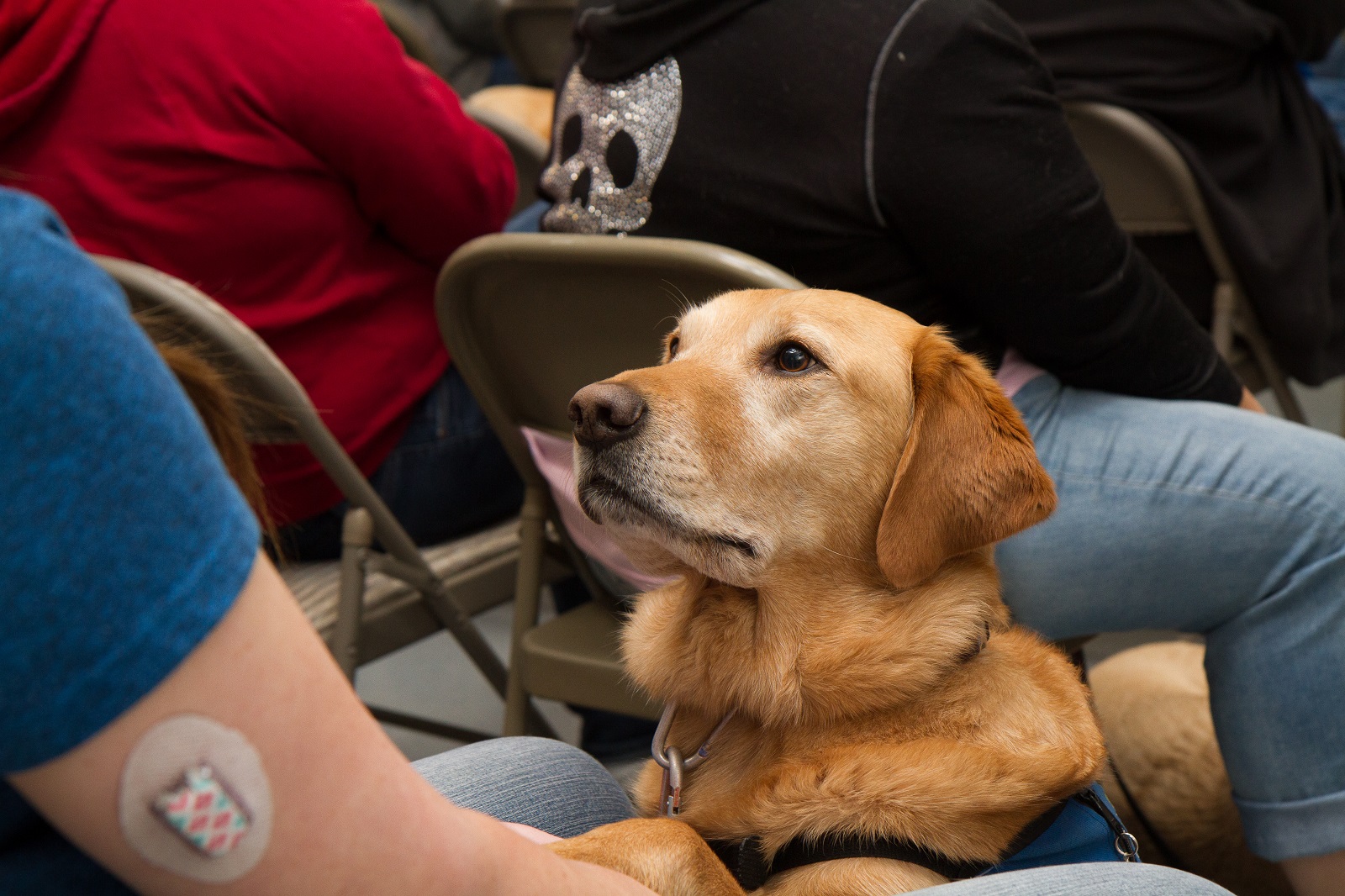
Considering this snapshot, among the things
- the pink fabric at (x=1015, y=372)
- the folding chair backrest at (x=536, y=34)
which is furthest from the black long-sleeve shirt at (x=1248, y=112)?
the folding chair backrest at (x=536, y=34)

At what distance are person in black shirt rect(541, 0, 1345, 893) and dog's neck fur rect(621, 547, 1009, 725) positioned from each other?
1.15ft

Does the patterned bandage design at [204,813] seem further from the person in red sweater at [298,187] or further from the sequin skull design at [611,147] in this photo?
the person in red sweater at [298,187]

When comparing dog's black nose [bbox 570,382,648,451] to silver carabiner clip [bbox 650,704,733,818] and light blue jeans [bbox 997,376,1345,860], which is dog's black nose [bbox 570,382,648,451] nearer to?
silver carabiner clip [bbox 650,704,733,818]

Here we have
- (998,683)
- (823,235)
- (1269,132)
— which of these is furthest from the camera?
(1269,132)

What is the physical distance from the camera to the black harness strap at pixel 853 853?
1.00 metres

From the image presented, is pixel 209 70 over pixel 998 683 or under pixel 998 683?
over

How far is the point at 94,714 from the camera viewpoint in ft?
1.55

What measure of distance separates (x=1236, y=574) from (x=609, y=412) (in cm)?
88

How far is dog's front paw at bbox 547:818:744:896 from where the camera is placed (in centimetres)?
94

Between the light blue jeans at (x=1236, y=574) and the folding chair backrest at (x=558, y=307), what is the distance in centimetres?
53

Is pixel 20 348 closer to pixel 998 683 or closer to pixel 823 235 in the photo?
pixel 998 683

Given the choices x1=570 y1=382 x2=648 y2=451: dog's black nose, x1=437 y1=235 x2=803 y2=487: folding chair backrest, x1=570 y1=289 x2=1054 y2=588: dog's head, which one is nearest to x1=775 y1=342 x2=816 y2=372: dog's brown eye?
x1=570 y1=289 x2=1054 y2=588: dog's head

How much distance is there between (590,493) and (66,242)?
740 millimetres

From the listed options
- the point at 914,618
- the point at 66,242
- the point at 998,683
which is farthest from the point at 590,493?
the point at 66,242
